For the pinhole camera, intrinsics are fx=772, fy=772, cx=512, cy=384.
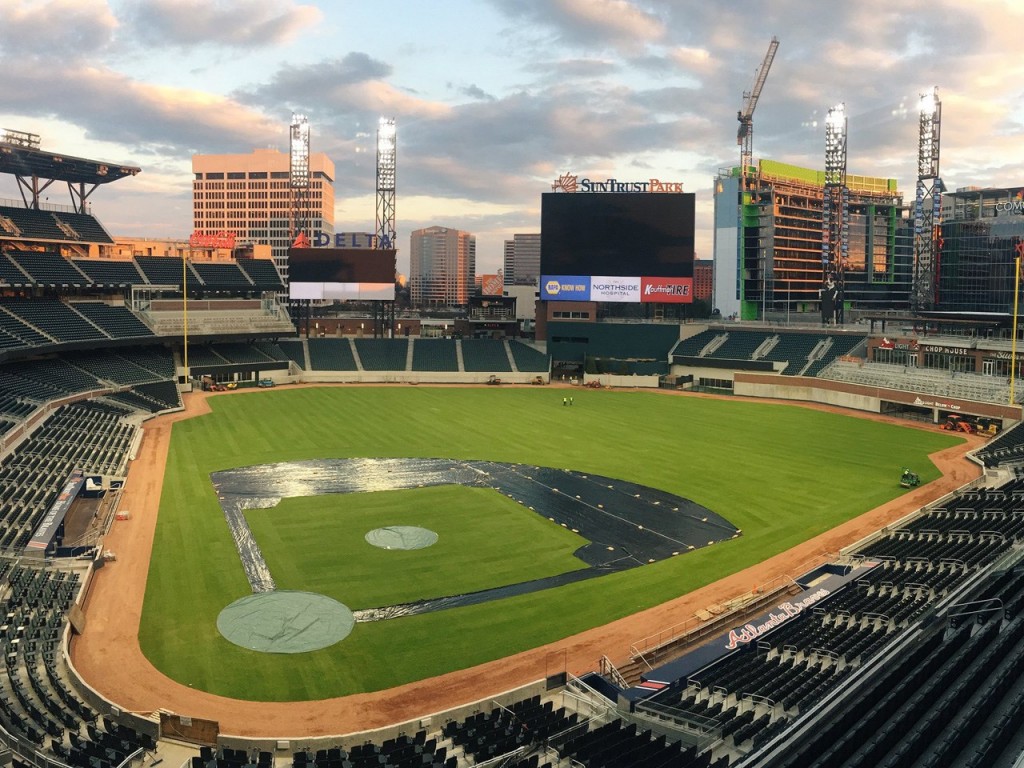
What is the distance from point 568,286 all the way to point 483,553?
6333 cm

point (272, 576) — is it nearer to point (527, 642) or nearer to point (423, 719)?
point (527, 642)

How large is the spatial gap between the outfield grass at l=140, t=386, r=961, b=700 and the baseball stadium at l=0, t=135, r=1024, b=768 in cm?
20

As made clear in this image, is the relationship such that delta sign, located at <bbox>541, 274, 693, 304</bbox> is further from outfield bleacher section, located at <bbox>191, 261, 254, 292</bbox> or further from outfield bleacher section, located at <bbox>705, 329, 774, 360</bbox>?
outfield bleacher section, located at <bbox>191, 261, 254, 292</bbox>

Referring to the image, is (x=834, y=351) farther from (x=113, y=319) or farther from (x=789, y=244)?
(x=789, y=244)

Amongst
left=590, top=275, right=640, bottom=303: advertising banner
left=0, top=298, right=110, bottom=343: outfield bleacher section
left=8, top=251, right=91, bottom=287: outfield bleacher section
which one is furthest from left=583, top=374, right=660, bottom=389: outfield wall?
left=8, top=251, right=91, bottom=287: outfield bleacher section

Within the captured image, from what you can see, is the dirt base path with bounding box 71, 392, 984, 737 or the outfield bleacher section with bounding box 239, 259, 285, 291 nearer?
the dirt base path with bounding box 71, 392, 984, 737

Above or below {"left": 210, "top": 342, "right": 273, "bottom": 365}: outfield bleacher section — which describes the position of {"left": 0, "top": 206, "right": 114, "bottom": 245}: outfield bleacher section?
above

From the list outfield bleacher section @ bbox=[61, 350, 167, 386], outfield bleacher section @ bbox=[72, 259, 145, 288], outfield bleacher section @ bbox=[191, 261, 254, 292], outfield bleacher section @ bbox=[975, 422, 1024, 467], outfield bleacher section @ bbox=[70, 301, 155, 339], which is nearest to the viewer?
outfield bleacher section @ bbox=[975, 422, 1024, 467]

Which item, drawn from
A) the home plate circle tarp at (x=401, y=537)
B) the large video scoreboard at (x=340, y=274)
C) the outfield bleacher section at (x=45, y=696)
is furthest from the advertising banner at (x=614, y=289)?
the outfield bleacher section at (x=45, y=696)

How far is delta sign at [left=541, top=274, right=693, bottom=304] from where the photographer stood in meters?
90.2

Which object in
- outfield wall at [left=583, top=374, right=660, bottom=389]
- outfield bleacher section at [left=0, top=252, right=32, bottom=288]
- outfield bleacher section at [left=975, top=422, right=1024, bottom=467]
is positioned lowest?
outfield bleacher section at [left=975, top=422, right=1024, bottom=467]

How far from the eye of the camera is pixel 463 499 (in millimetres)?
40125

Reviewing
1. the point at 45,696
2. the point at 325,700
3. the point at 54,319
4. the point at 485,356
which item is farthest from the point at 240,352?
the point at 325,700

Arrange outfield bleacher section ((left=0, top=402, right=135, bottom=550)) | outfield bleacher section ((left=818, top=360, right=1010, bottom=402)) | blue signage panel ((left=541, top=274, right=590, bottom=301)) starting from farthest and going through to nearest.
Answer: blue signage panel ((left=541, top=274, right=590, bottom=301)), outfield bleacher section ((left=818, top=360, right=1010, bottom=402)), outfield bleacher section ((left=0, top=402, right=135, bottom=550))
